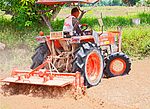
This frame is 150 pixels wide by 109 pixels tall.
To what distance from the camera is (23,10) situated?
47.9ft

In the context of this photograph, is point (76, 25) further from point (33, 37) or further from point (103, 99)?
point (33, 37)

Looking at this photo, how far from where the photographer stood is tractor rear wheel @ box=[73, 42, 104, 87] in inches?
353

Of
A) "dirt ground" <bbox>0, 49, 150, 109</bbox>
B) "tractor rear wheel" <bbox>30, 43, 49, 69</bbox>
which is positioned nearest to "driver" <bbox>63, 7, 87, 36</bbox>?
"tractor rear wheel" <bbox>30, 43, 49, 69</bbox>

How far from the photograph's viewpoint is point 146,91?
889 cm

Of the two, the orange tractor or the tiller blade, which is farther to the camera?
the orange tractor

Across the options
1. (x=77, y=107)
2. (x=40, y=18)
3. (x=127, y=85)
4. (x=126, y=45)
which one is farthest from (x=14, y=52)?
(x=77, y=107)

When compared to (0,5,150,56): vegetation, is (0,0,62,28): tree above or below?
above

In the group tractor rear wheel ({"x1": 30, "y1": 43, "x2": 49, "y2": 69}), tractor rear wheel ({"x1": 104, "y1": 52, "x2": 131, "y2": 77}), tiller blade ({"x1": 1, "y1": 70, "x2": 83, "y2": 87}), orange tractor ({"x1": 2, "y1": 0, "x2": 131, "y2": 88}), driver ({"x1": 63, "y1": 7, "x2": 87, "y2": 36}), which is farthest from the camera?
tractor rear wheel ({"x1": 104, "y1": 52, "x2": 131, "y2": 77})

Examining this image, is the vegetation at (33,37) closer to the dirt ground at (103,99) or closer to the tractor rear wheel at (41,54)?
the tractor rear wheel at (41,54)

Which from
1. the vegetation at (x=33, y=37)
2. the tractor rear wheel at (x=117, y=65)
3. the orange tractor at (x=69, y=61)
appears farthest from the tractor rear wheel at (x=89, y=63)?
the vegetation at (x=33, y=37)

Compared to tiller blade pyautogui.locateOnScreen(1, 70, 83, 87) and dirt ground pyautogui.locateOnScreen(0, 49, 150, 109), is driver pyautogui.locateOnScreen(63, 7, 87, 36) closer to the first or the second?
tiller blade pyautogui.locateOnScreen(1, 70, 83, 87)

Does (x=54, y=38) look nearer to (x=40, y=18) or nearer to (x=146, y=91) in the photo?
(x=146, y=91)

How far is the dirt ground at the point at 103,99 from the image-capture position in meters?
7.63

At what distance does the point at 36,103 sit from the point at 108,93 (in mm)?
1755
